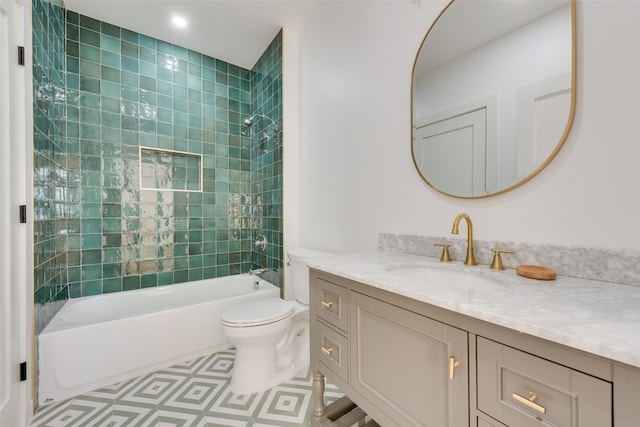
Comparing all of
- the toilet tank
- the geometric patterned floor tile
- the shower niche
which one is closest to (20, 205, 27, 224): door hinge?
the geometric patterned floor tile

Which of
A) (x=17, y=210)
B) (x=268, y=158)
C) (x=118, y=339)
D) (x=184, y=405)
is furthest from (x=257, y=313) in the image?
(x=268, y=158)

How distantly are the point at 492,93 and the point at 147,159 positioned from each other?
9.17 feet

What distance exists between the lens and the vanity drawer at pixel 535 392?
455mm

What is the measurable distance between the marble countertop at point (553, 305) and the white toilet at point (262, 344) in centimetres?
85

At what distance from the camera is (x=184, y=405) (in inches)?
58.9

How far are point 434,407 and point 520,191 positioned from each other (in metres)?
0.80

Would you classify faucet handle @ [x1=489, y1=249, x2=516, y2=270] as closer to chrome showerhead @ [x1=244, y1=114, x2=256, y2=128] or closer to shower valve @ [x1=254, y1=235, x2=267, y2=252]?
shower valve @ [x1=254, y1=235, x2=267, y2=252]

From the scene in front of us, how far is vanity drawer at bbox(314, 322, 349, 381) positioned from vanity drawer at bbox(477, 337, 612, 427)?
522 mm

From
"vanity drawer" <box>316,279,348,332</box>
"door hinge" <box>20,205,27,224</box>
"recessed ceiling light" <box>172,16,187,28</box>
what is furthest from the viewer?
"recessed ceiling light" <box>172,16,187,28</box>

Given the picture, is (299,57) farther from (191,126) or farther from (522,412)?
(522,412)

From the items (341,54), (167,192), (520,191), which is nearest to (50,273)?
(167,192)

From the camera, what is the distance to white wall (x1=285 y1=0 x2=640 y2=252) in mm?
790

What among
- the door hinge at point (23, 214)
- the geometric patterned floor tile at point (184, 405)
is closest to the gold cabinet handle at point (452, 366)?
the geometric patterned floor tile at point (184, 405)

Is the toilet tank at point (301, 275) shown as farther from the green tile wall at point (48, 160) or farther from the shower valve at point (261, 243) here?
the green tile wall at point (48, 160)
